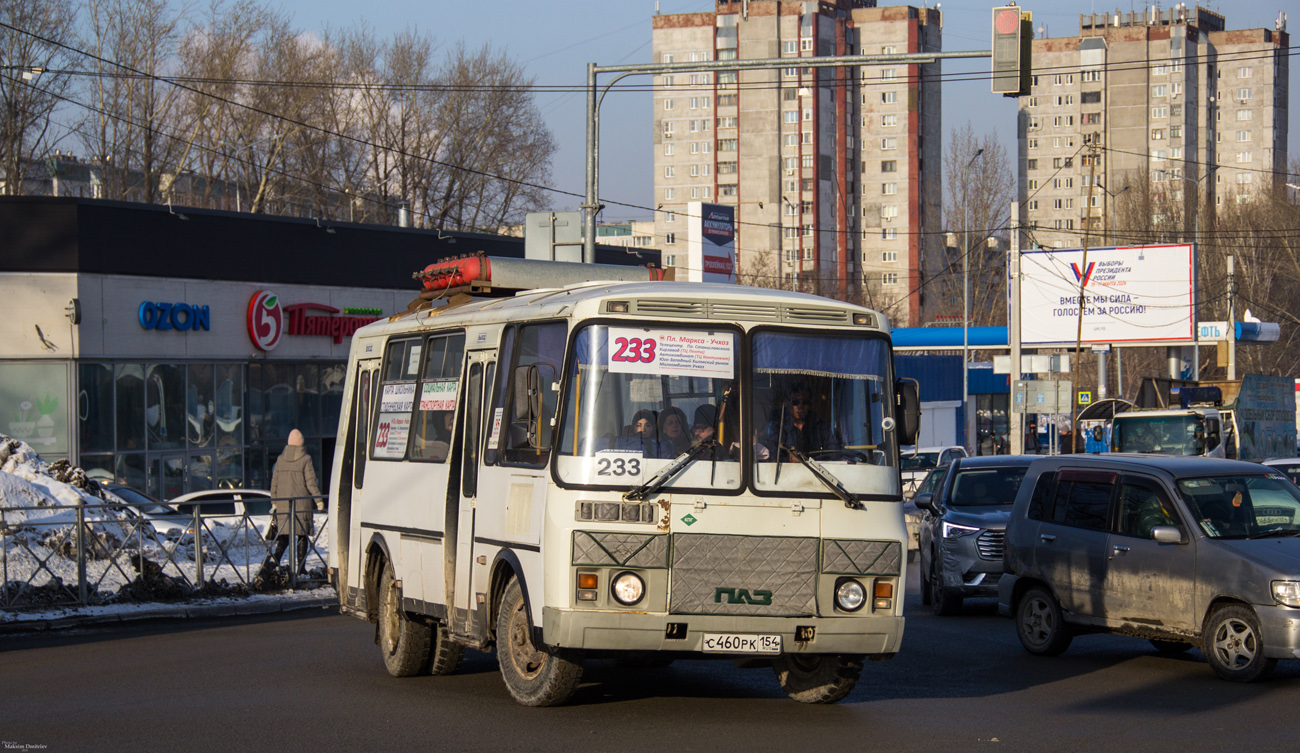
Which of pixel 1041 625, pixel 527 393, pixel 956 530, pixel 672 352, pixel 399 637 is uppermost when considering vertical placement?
pixel 672 352

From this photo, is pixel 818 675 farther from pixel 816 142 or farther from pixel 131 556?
pixel 816 142

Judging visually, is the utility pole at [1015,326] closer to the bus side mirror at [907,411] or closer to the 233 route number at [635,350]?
the bus side mirror at [907,411]

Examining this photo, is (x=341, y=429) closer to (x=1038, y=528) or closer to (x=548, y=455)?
(x=548, y=455)

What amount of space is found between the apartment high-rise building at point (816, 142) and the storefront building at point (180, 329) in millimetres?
71437

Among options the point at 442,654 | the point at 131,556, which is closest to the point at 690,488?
the point at 442,654

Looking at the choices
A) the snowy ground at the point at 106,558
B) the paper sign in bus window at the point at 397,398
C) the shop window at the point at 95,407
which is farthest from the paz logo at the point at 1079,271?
the paper sign in bus window at the point at 397,398

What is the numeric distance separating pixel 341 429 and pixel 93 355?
64.6 feet

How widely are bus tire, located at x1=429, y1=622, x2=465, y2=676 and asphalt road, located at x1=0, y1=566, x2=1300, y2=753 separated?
0.43 ft

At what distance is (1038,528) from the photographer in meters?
12.6

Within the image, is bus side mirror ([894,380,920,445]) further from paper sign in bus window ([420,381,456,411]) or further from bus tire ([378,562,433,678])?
bus tire ([378,562,433,678])

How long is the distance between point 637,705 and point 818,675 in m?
1.19

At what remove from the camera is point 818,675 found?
9.34m

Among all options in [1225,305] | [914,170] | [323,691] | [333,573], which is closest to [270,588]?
[333,573]

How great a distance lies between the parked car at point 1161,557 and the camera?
1030 cm
